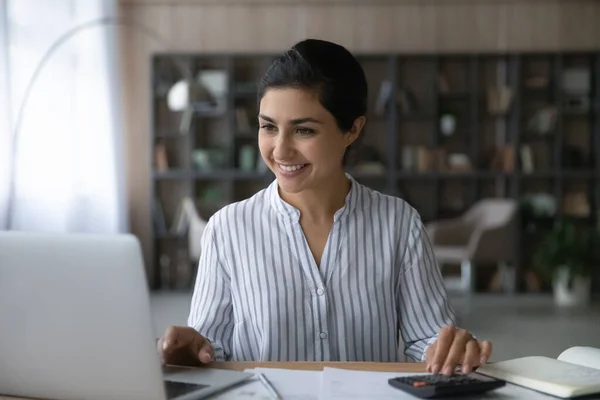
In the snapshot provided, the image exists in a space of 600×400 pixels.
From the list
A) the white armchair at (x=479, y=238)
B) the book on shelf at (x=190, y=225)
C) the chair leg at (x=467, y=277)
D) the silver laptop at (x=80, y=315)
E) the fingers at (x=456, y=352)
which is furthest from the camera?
the chair leg at (x=467, y=277)

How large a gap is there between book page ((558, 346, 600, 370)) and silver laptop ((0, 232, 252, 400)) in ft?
2.62

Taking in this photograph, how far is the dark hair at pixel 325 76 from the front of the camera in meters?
1.78

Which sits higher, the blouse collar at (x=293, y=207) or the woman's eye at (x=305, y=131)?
the woman's eye at (x=305, y=131)

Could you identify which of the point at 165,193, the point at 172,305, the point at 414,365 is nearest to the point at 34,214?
the point at 172,305

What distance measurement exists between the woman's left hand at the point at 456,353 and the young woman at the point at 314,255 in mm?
366

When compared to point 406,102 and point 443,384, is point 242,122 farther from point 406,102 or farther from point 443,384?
point 443,384

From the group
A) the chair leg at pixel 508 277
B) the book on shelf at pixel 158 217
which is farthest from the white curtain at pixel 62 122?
the chair leg at pixel 508 277

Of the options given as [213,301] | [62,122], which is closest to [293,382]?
[213,301]

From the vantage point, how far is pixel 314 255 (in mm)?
1853

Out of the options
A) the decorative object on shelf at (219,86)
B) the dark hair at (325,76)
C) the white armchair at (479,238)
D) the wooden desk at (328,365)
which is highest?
the decorative object on shelf at (219,86)

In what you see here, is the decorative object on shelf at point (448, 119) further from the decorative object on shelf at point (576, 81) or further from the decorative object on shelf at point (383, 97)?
the decorative object on shelf at point (576, 81)

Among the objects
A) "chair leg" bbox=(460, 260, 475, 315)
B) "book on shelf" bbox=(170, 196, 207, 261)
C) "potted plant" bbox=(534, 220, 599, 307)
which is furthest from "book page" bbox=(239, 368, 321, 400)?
"potted plant" bbox=(534, 220, 599, 307)

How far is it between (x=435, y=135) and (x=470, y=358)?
6.73 meters

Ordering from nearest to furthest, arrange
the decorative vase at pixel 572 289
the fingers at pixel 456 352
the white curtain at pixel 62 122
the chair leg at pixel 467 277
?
the fingers at pixel 456 352 → the white curtain at pixel 62 122 → the decorative vase at pixel 572 289 → the chair leg at pixel 467 277
